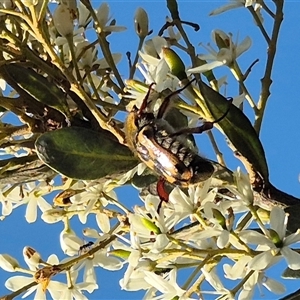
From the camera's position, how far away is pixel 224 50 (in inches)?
18.4

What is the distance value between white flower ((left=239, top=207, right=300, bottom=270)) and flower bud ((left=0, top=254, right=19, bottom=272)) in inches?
7.7

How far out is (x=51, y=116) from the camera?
1.51ft

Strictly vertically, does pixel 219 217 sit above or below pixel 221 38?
below

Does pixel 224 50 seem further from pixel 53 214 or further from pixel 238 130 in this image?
pixel 53 214

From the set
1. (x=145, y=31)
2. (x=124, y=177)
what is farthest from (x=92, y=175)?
(x=145, y=31)

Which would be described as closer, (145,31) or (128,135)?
(128,135)

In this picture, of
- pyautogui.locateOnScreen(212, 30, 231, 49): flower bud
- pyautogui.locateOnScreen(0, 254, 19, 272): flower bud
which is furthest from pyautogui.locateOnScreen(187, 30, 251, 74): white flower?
pyautogui.locateOnScreen(0, 254, 19, 272): flower bud

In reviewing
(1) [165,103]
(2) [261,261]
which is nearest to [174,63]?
(1) [165,103]

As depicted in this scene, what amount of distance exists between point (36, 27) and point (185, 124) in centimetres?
12

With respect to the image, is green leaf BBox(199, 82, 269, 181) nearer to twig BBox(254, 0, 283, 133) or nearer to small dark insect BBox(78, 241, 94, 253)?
twig BBox(254, 0, 283, 133)

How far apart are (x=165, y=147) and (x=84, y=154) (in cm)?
6

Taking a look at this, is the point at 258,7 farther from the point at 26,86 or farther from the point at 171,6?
the point at 26,86

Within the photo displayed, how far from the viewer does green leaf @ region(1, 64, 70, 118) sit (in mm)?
449

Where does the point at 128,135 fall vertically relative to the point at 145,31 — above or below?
below
